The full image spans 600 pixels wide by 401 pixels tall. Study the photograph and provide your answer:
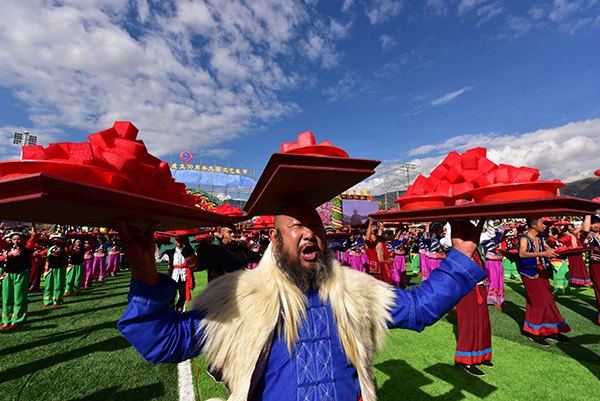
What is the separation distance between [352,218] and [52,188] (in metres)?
42.6

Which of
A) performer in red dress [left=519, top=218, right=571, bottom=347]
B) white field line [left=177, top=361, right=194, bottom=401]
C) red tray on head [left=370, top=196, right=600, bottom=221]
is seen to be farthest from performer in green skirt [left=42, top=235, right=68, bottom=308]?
performer in red dress [left=519, top=218, right=571, bottom=347]

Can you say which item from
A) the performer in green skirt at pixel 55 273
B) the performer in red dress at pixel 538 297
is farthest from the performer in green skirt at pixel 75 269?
the performer in red dress at pixel 538 297

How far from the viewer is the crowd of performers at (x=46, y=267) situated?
681 centimetres

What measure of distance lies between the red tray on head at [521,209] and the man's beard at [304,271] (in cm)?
69

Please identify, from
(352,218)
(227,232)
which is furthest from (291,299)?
(352,218)

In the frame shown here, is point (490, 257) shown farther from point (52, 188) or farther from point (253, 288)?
point (52, 188)

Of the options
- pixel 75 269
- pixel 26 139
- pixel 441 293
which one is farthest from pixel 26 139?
pixel 441 293

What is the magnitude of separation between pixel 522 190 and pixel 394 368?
164 inches

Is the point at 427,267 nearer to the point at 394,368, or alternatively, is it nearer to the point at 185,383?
the point at 394,368

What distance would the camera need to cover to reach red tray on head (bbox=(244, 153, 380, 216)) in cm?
120

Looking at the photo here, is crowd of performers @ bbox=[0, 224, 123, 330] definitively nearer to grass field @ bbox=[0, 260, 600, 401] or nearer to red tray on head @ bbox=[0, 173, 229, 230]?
grass field @ bbox=[0, 260, 600, 401]

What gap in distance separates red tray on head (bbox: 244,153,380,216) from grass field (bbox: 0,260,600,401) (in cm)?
355

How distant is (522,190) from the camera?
4.67 feet

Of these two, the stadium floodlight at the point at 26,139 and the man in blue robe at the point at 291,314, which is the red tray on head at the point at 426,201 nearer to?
the man in blue robe at the point at 291,314
